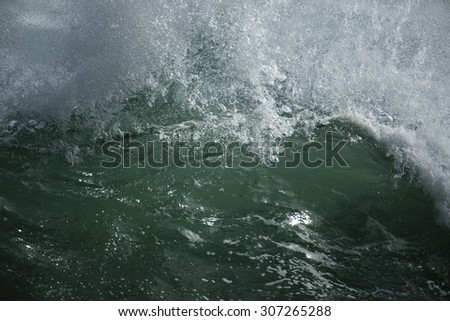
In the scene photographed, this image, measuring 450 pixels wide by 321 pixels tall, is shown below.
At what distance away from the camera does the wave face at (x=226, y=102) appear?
304 centimetres

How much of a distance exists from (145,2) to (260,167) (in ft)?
6.31

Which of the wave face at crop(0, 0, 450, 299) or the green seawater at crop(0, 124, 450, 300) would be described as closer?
the green seawater at crop(0, 124, 450, 300)

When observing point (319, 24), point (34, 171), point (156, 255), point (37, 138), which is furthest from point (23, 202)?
point (319, 24)

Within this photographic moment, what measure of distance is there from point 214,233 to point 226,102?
1523 mm

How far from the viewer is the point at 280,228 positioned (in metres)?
2.99

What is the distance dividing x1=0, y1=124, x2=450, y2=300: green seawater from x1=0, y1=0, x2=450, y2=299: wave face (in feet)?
0.06

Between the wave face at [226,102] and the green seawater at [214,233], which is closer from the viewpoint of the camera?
the green seawater at [214,233]

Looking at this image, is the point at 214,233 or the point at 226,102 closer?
the point at 214,233

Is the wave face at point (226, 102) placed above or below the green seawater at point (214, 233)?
above

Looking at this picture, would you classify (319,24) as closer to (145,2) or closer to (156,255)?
(145,2)

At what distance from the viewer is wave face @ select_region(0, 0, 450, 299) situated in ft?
9.99

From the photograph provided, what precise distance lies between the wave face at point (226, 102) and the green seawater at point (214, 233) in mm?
17

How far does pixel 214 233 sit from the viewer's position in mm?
2930

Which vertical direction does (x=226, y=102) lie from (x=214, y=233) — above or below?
above
